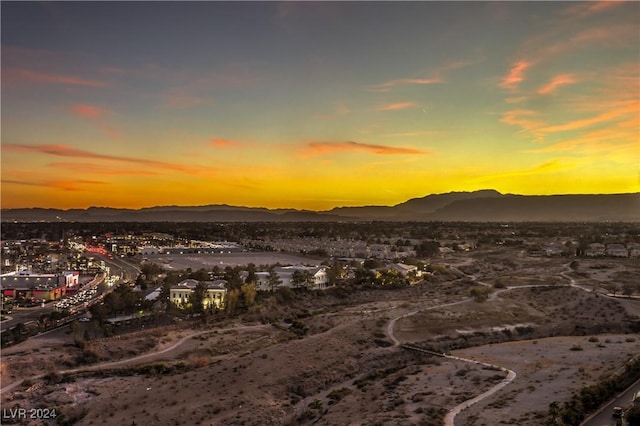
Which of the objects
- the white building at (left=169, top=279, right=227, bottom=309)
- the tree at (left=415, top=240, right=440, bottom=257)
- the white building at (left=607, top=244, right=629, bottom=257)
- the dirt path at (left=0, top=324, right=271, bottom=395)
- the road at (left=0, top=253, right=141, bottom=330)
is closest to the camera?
the dirt path at (left=0, top=324, right=271, bottom=395)

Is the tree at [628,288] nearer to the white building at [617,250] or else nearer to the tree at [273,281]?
the white building at [617,250]

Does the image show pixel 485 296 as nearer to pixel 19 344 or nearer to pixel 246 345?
pixel 246 345

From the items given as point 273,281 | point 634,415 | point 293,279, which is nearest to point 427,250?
point 293,279

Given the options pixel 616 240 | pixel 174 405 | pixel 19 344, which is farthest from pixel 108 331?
pixel 616 240

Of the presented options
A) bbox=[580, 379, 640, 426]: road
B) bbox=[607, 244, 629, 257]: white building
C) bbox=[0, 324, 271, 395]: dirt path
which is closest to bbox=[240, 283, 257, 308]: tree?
bbox=[0, 324, 271, 395]: dirt path

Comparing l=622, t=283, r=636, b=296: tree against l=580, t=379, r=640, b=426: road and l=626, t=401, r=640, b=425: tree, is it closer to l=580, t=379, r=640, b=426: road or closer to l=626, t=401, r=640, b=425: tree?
l=580, t=379, r=640, b=426: road
